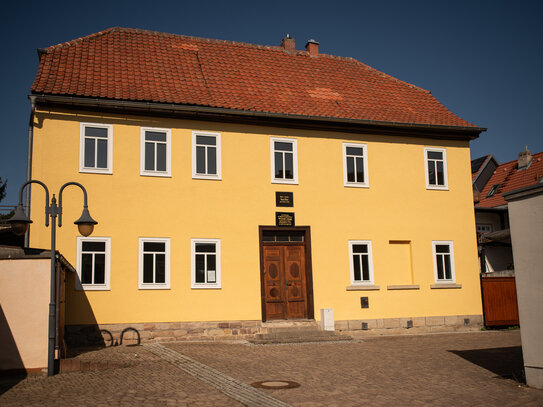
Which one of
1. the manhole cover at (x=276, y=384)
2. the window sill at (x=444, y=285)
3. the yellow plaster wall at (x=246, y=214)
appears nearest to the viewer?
the manhole cover at (x=276, y=384)

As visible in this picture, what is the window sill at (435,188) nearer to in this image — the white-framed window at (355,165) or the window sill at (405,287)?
the white-framed window at (355,165)

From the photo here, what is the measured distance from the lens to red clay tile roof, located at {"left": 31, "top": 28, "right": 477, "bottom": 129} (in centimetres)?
1797

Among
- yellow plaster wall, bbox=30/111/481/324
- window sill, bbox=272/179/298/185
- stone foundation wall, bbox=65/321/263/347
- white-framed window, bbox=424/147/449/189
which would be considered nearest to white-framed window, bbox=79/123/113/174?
yellow plaster wall, bbox=30/111/481/324

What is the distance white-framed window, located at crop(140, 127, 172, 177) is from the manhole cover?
897 centimetres

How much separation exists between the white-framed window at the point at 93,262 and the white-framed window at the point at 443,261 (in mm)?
11026

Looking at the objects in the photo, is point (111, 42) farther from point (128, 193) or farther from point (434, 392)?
point (434, 392)

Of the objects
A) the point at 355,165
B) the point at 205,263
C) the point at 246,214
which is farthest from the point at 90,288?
the point at 355,165

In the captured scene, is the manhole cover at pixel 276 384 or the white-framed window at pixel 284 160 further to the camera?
the white-framed window at pixel 284 160

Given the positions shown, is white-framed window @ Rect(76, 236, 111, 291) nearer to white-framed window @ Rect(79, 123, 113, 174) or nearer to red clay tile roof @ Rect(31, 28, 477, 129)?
white-framed window @ Rect(79, 123, 113, 174)

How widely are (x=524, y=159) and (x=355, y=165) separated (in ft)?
67.2

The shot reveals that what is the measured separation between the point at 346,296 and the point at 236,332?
3858 millimetres

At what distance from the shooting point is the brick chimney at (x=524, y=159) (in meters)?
35.5

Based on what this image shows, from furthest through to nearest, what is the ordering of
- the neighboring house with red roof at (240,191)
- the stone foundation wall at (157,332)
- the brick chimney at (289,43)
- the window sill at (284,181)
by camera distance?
the brick chimney at (289,43) → the window sill at (284,181) → the neighboring house with red roof at (240,191) → the stone foundation wall at (157,332)

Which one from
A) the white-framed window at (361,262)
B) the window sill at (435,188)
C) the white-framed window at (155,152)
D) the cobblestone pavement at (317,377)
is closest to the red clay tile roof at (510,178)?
the window sill at (435,188)
